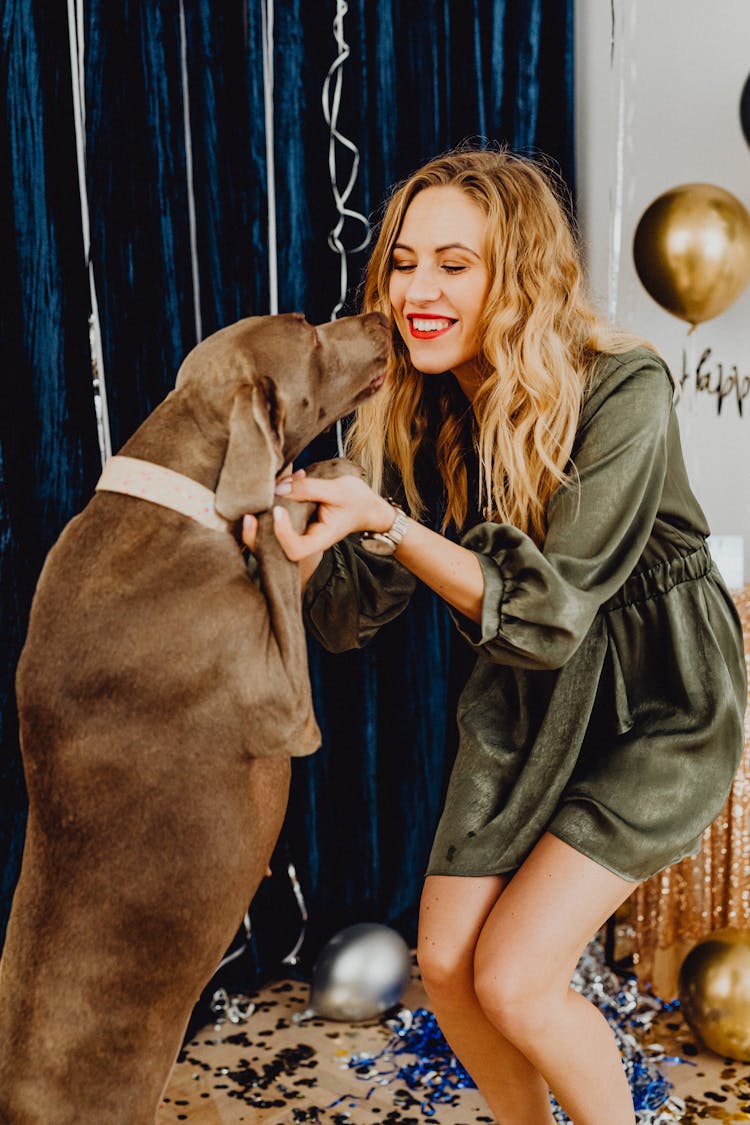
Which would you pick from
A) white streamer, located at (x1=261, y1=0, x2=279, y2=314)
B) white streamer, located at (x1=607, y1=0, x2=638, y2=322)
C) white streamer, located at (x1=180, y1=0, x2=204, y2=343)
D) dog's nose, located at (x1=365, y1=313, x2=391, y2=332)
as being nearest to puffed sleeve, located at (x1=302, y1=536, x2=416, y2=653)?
dog's nose, located at (x1=365, y1=313, x2=391, y2=332)

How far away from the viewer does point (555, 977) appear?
5.71 feet

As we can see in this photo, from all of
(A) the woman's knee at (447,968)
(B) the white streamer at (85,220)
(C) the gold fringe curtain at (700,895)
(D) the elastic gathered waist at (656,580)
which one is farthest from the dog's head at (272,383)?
(C) the gold fringe curtain at (700,895)

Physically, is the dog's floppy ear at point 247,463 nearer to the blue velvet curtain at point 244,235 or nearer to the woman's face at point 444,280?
the woman's face at point 444,280

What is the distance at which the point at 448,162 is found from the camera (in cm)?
200

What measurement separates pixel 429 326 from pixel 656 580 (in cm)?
54

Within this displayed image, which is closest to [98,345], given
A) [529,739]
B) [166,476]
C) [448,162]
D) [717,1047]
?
[448,162]

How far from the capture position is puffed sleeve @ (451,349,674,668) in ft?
5.34

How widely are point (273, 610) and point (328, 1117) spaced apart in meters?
1.27

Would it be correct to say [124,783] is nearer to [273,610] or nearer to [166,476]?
[273,610]

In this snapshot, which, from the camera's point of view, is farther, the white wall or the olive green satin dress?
the white wall

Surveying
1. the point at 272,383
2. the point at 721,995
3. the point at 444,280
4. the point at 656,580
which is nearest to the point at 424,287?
the point at 444,280

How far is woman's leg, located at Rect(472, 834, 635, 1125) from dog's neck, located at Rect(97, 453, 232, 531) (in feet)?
2.44

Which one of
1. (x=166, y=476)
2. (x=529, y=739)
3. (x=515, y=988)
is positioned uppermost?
(x=166, y=476)

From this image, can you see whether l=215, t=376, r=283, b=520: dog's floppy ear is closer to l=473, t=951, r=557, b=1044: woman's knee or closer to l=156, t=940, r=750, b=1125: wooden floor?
l=473, t=951, r=557, b=1044: woman's knee
